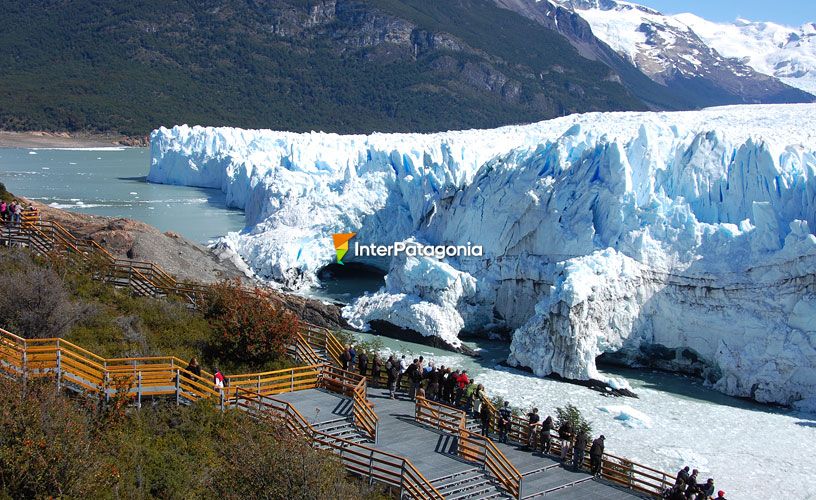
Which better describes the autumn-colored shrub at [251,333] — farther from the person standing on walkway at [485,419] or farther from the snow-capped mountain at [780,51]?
the snow-capped mountain at [780,51]

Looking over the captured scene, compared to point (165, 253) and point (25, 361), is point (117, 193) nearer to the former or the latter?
point (165, 253)

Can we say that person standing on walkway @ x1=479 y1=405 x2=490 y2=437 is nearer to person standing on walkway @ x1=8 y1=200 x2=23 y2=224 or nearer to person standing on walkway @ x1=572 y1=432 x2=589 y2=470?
person standing on walkway @ x1=572 y1=432 x2=589 y2=470

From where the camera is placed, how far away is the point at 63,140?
286 feet

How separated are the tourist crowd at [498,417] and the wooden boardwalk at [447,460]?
0.22 metres

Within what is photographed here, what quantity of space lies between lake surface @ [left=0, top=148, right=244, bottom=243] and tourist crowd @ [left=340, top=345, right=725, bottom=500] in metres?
20.4

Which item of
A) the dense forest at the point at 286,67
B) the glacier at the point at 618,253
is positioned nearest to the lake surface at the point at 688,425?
the glacier at the point at 618,253

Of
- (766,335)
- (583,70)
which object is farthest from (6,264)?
(583,70)

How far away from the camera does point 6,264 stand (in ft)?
46.0

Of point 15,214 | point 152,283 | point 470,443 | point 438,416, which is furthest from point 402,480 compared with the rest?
point 15,214

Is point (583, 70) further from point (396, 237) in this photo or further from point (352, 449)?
point (352, 449)

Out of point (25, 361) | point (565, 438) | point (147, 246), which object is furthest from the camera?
point (147, 246)

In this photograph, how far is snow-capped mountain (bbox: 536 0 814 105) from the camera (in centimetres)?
14300

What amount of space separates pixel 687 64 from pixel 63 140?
125m

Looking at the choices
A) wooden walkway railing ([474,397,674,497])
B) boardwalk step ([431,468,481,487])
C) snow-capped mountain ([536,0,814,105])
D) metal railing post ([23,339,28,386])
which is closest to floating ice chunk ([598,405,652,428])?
wooden walkway railing ([474,397,674,497])
